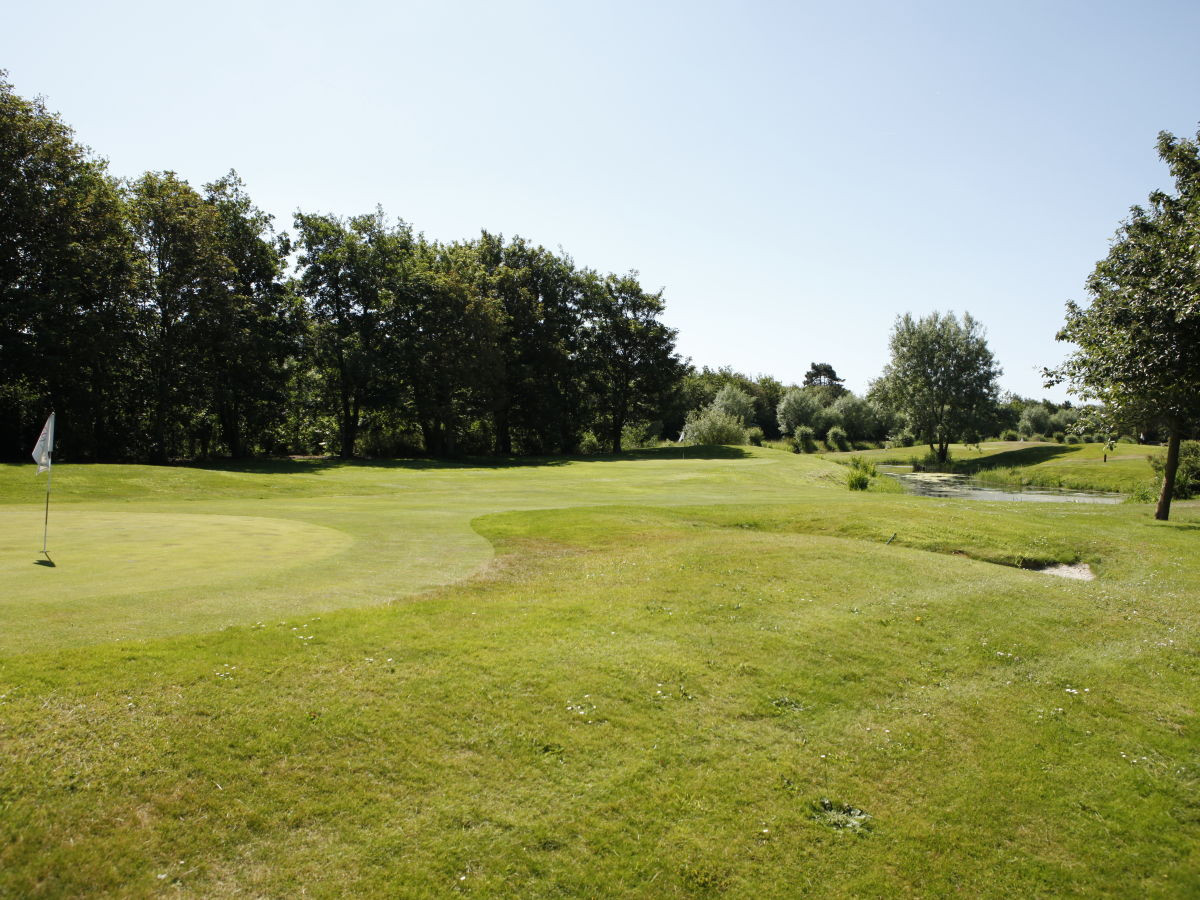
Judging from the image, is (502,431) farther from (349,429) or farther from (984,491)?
(984,491)

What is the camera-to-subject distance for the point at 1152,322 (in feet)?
71.1

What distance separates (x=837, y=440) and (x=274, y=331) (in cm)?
7859

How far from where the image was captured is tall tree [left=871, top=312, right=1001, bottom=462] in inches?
2825

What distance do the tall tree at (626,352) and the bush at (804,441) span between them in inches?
1007

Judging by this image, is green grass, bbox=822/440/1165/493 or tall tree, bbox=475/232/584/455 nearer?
green grass, bbox=822/440/1165/493

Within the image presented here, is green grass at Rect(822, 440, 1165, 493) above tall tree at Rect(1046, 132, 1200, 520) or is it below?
below

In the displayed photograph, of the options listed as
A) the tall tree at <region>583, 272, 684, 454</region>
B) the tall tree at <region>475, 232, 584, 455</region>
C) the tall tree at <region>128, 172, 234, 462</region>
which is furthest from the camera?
the tall tree at <region>583, 272, 684, 454</region>

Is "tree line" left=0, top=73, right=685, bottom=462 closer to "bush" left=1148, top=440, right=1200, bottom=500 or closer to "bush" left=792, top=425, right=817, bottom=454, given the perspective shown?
"bush" left=792, top=425, right=817, bottom=454

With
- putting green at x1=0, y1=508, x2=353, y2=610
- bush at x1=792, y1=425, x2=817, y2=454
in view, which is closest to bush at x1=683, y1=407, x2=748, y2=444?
bush at x1=792, y1=425, x2=817, y2=454

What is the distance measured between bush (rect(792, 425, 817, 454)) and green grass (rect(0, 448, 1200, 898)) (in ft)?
264

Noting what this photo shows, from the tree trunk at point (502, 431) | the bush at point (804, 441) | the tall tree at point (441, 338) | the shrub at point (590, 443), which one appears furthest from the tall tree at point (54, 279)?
the bush at point (804, 441)

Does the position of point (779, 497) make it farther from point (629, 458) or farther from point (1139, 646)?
point (629, 458)

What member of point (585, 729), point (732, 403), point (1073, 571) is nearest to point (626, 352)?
point (732, 403)

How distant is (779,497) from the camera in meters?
31.0
